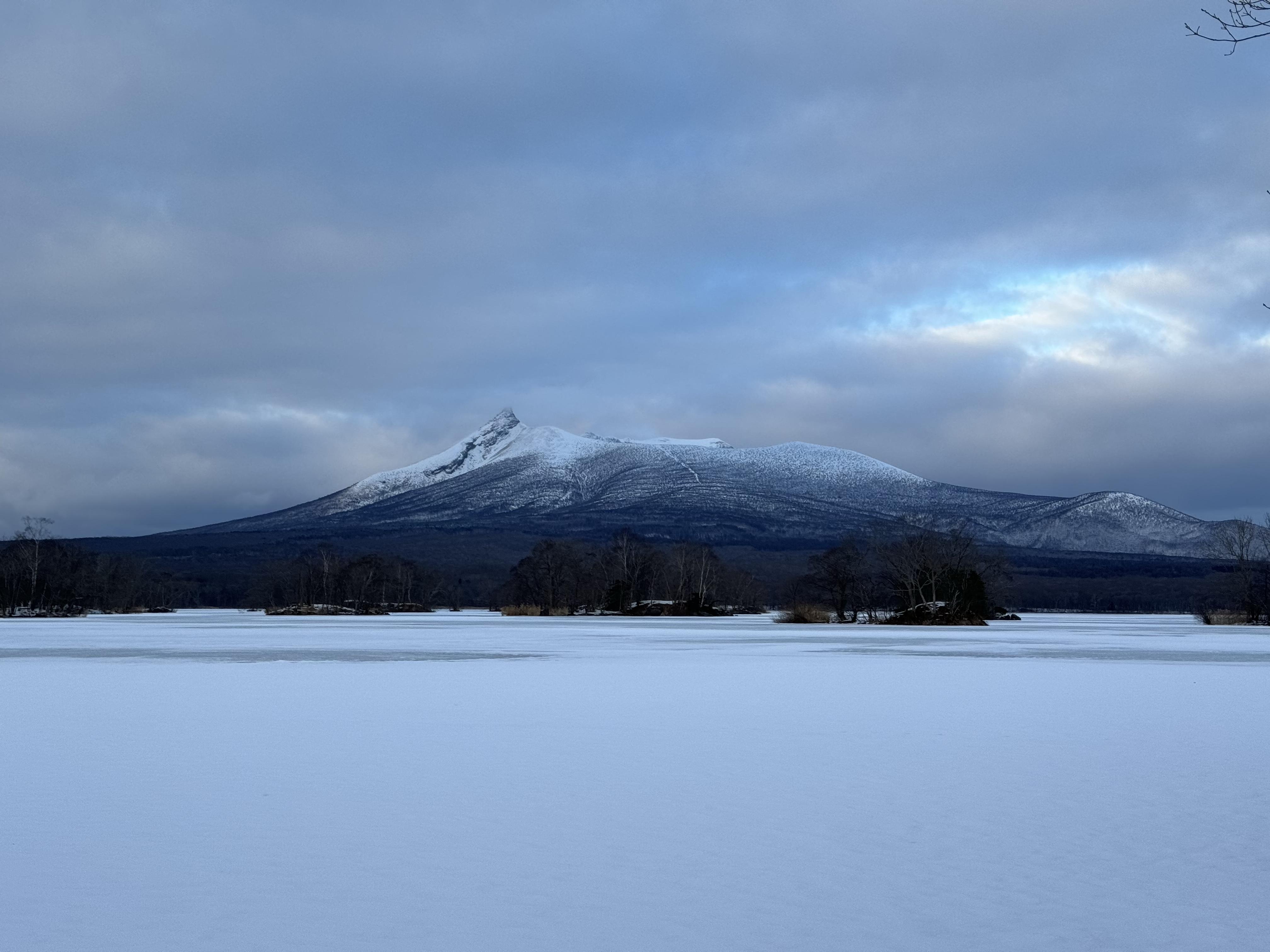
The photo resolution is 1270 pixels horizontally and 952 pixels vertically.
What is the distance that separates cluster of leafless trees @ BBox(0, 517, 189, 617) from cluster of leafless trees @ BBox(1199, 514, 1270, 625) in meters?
69.0

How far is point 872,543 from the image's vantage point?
71.6 m

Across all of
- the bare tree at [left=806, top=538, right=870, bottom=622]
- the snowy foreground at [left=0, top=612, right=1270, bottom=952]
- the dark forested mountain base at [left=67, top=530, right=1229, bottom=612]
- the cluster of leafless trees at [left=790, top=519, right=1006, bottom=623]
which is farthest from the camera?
the dark forested mountain base at [left=67, top=530, right=1229, bottom=612]

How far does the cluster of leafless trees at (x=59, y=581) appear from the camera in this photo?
78938 millimetres

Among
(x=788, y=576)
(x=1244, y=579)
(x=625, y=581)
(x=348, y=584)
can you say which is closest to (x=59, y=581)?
(x=348, y=584)

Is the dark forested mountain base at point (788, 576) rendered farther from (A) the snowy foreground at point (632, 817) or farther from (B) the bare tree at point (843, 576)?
(A) the snowy foreground at point (632, 817)

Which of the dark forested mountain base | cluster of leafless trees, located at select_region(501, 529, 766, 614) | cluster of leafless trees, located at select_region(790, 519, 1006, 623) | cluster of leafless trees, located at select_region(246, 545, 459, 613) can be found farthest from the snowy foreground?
the dark forested mountain base

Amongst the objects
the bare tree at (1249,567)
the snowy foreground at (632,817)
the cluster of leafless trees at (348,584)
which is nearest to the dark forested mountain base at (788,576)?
the cluster of leafless trees at (348,584)

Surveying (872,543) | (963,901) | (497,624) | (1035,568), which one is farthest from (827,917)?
(1035,568)

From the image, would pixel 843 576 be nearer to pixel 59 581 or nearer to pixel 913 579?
pixel 913 579

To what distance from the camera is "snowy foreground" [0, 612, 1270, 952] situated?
18.4 feet

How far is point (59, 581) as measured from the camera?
82500 mm

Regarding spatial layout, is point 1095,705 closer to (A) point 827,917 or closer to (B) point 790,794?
(B) point 790,794

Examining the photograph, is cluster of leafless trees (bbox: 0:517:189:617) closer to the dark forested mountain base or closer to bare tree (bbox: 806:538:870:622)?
the dark forested mountain base

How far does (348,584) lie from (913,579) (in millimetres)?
54339
